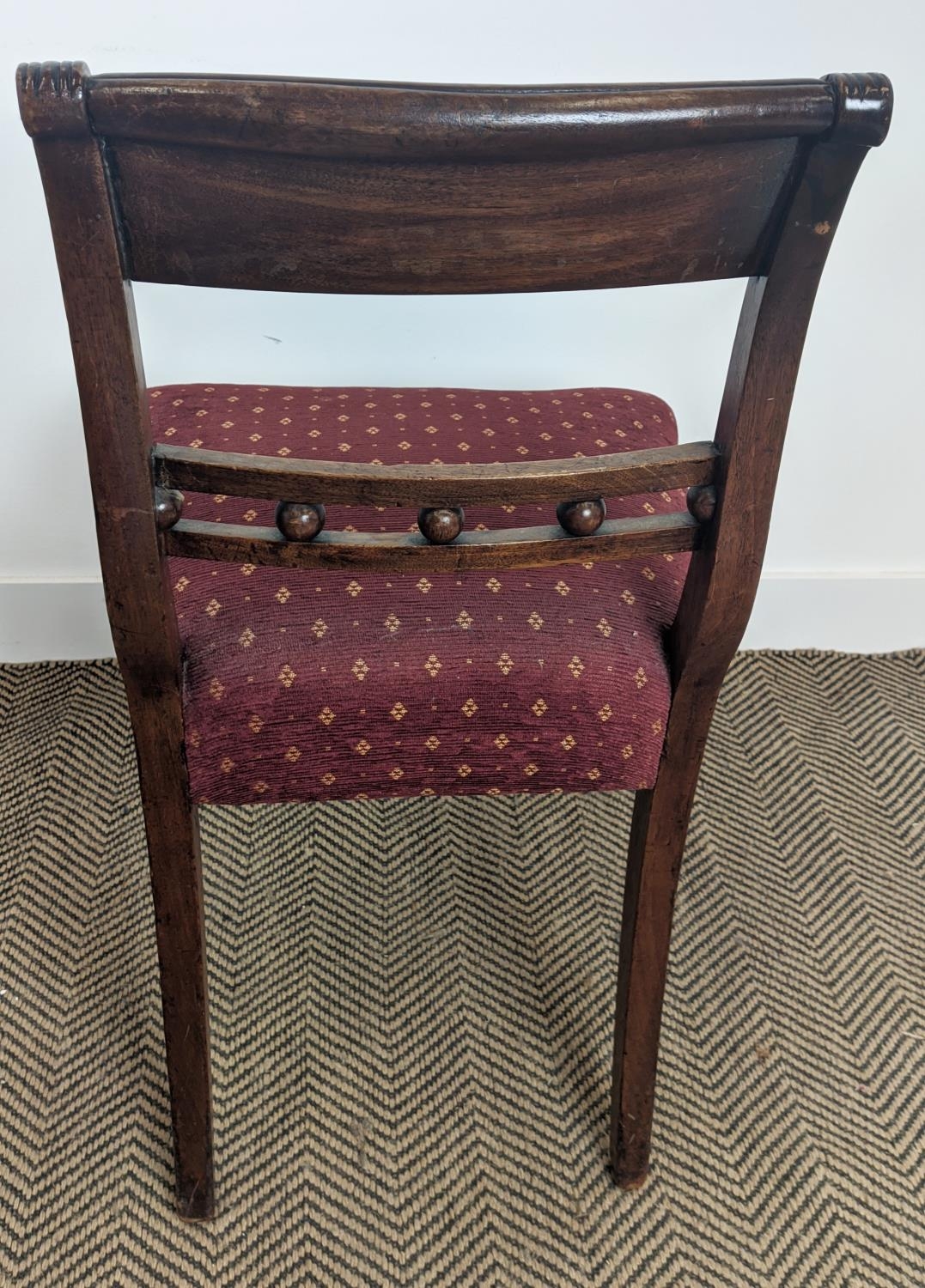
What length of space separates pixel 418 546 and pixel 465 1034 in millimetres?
683

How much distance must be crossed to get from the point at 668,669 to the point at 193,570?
388 mm

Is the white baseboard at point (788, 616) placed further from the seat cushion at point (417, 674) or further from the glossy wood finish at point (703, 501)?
the glossy wood finish at point (703, 501)

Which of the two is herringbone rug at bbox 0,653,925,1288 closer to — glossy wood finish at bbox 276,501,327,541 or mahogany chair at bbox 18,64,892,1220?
mahogany chair at bbox 18,64,892,1220

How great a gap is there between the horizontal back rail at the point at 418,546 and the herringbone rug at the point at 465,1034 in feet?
2.16

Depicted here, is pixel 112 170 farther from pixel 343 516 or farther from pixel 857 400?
pixel 857 400

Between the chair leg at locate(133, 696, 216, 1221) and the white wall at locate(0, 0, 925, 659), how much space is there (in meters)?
0.78

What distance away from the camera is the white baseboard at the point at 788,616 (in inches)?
65.7

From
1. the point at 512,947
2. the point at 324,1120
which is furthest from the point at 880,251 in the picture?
the point at 324,1120

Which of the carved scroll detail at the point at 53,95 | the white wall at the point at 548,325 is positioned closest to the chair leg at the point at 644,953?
the carved scroll detail at the point at 53,95

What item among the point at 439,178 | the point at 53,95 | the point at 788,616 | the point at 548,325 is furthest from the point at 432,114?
the point at 788,616

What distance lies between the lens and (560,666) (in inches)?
32.8

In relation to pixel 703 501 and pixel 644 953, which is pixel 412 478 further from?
pixel 644 953

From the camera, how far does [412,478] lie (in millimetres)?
711

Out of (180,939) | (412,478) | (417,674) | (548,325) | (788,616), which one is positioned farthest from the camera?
(788,616)
